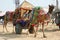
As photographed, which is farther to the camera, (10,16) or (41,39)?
(10,16)

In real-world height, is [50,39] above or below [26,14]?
below

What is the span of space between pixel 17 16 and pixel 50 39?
4.71 m

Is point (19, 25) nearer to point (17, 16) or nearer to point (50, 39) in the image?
point (17, 16)

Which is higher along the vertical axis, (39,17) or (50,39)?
(39,17)

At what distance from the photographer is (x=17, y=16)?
1855 cm

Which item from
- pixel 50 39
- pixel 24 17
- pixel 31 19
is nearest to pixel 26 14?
pixel 24 17

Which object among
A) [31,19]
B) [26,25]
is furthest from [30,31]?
[31,19]

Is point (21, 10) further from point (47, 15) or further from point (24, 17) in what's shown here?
point (47, 15)

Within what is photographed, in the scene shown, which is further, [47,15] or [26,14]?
[26,14]

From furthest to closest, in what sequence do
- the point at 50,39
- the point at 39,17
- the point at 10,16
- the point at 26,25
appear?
the point at 10,16 < the point at 26,25 < the point at 39,17 < the point at 50,39

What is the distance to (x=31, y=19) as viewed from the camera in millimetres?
16281

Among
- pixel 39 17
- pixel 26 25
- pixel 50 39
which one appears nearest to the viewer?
pixel 50 39

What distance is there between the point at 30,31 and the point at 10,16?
7.81 feet

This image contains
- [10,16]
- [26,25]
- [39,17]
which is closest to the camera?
[39,17]
